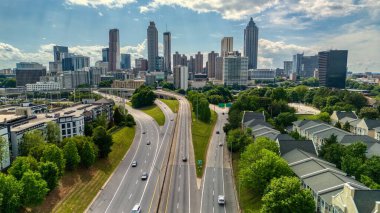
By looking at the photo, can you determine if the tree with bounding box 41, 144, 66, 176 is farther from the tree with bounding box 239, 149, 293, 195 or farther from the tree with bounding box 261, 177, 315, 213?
the tree with bounding box 261, 177, 315, 213

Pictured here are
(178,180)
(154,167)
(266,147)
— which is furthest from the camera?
(154,167)

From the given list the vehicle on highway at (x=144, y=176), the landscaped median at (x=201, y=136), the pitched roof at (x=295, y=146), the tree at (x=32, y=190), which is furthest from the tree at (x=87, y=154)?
the pitched roof at (x=295, y=146)

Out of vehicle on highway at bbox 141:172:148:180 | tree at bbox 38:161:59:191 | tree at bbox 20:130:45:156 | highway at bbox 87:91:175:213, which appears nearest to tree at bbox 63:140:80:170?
tree at bbox 38:161:59:191

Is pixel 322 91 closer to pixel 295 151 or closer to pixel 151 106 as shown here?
pixel 151 106

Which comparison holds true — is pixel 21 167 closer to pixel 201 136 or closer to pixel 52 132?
pixel 52 132

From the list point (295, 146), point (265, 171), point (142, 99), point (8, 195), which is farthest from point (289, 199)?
point (142, 99)

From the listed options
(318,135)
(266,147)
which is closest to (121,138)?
(266,147)
